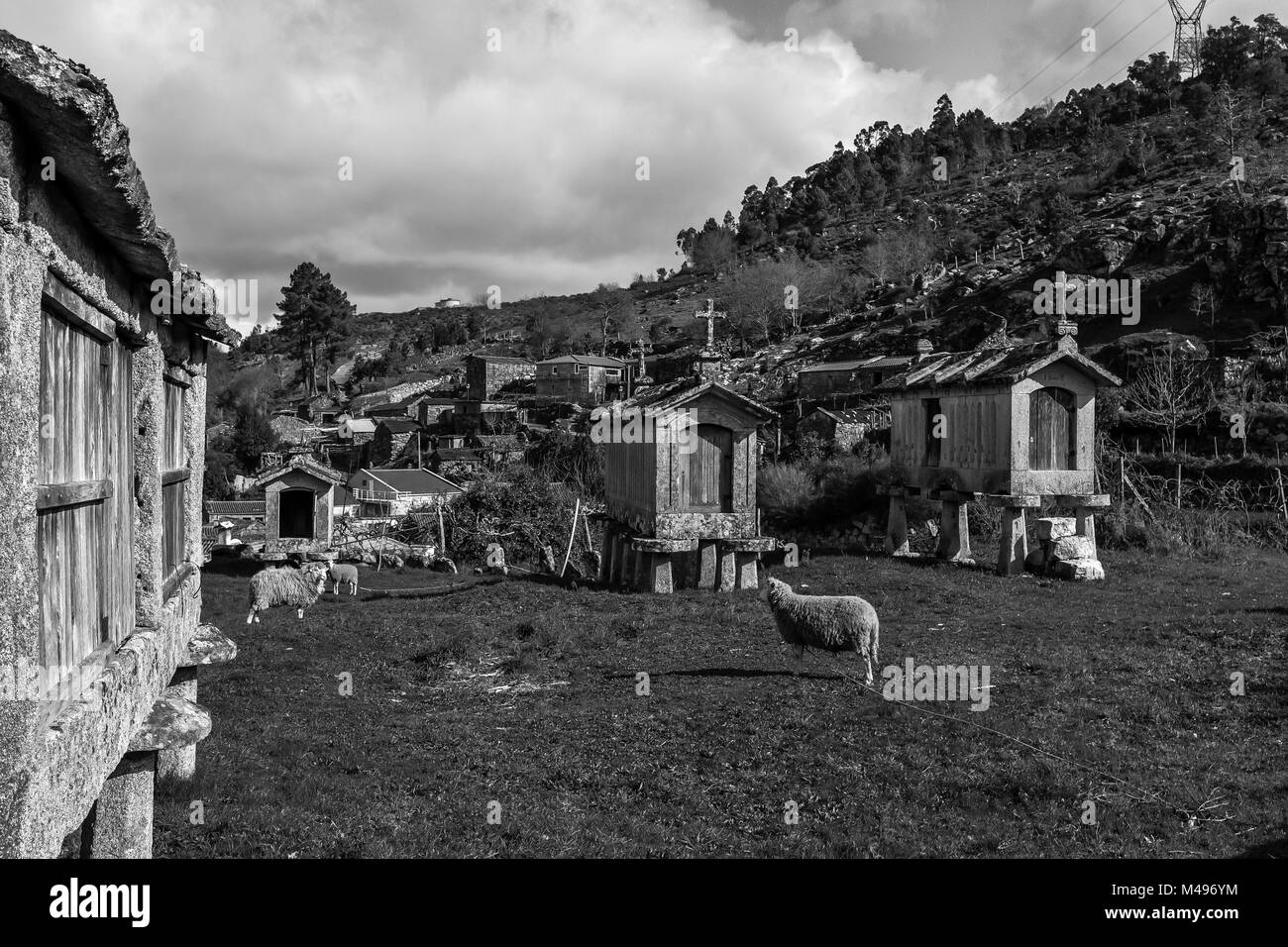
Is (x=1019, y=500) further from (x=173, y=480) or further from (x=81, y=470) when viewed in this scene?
(x=81, y=470)

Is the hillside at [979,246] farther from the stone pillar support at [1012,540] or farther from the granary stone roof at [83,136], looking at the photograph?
the granary stone roof at [83,136]

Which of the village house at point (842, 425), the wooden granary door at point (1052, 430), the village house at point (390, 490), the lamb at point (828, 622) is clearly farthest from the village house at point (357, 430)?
the lamb at point (828, 622)

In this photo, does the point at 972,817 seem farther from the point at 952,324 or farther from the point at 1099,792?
the point at 952,324

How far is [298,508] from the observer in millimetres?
23891

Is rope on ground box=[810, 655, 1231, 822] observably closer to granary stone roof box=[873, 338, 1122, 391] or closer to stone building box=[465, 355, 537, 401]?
granary stone roof box=[873, 338, 1122, 391]

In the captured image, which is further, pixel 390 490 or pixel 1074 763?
pixel 390 490

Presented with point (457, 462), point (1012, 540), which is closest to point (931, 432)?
point (1012, 540)

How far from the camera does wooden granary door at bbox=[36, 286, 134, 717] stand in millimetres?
3812

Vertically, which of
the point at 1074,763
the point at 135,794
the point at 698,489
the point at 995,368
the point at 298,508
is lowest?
the point at 1074,763

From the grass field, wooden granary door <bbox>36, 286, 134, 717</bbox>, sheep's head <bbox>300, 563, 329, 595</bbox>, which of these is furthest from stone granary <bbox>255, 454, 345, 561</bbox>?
wooden granary door <bbox>36, 286, 134, 717</bbox>

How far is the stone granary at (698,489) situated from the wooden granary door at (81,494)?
529 inches

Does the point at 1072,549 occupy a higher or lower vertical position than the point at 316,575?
higher

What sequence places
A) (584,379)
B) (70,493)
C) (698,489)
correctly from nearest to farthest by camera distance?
(70,493)
(698,489)
(584,379)

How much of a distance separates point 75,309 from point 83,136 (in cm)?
91
